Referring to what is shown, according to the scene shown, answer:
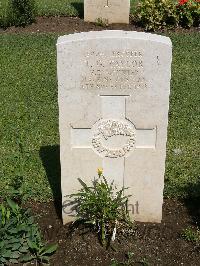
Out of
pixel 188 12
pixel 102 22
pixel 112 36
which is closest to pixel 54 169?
pixel 112 36

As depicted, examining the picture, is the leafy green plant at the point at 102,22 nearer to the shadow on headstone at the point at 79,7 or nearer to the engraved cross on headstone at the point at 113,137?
the shadow on headstone at the point at 79,7

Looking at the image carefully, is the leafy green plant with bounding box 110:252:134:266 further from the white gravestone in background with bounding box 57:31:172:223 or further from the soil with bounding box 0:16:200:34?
the soil with bounding box 0:16:200:34

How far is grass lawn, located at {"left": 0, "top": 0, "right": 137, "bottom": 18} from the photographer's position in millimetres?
11062

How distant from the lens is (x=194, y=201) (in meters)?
5.06

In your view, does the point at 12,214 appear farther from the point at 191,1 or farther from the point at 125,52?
the point at 191,1

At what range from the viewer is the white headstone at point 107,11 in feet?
34.3

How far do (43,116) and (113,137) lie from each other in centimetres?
268

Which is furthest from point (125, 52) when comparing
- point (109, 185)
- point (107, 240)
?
point (107, 240)

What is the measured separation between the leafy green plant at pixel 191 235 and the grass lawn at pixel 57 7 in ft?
24.2

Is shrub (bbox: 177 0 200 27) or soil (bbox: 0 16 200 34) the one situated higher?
shrub (bbox: 177 0 200 27)

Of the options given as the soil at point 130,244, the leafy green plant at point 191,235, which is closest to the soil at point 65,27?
the soil at point 130,244

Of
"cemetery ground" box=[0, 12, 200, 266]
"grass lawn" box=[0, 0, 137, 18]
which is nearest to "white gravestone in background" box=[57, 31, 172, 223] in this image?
"cemetery ground" box=[0, 12, 200, 266]

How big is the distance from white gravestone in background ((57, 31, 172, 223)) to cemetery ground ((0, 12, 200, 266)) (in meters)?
0.26

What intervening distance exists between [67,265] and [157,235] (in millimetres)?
831
